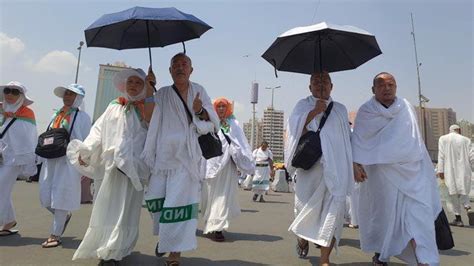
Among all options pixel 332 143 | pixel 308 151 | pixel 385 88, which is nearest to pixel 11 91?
pixel 308 151

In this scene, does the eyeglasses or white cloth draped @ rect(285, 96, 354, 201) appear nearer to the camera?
white cloth draped @ rect(285, 96, 354, 201)

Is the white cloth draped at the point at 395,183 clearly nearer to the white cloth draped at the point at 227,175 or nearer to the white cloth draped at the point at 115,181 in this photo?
the white cloth draped at the point at 227,175

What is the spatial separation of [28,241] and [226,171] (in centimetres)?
318

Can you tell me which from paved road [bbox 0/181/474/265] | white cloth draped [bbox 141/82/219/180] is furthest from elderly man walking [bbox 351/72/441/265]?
white cloth draped [bbox 141/82/219/180]

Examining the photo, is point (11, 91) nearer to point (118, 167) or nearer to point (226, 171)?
point (118, 167)

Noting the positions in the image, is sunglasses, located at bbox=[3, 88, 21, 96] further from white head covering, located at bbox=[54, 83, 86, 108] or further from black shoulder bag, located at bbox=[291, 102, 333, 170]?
black shoulder bag, located at bbox=[291, 102, 333, 170]

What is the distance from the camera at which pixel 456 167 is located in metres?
9.40

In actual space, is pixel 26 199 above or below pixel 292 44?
below

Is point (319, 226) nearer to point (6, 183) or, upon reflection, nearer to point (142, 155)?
point (142, 155)

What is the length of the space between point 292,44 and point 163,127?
79.1 inches

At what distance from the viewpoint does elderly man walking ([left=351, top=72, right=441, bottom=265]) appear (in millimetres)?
4297

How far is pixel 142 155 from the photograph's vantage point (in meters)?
4.25

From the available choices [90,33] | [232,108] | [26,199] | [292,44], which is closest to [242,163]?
[232,108]

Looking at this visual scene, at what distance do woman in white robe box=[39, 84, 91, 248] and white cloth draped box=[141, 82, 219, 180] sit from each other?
194cm
